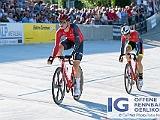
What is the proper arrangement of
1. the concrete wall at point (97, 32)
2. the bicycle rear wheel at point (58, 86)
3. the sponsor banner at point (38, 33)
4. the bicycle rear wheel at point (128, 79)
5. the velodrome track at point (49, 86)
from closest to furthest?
the velodrome track at point (49, 86) < the bicycle rear wheel at point (58, 86) < the bicycle rear wheel at point (128, 79) < the sponsor banner at point (38, 33) < the concrete wall at point (97, 32)

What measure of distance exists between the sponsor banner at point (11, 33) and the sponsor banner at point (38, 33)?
16.5 inches

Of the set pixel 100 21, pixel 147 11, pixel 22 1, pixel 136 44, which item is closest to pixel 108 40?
pixel 100 21

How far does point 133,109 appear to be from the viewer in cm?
712

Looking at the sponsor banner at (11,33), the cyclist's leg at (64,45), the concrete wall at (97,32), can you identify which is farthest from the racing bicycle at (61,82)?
the concrete wall at (97,32)

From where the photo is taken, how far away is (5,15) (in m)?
19.5

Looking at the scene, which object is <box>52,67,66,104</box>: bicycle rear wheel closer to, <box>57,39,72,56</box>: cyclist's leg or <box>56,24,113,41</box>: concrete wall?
<box>57,39,72,56</box>: cyclist's leg

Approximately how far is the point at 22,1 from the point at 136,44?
45.0ft

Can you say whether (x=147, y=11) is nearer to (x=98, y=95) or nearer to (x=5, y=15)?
(x=5, y=15)

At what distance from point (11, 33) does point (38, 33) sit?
1.97 m

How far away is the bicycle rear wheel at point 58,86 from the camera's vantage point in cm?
812

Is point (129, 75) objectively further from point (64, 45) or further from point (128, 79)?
point (64, 45)

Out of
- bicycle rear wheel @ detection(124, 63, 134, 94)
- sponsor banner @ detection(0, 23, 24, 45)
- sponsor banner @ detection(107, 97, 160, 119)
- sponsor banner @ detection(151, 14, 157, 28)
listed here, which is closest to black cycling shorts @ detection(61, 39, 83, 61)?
sponsor banner @ detection(107, 97, 160, 119)

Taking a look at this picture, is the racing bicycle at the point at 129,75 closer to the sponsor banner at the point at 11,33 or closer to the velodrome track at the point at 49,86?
the velodrome track at the point at 49,86

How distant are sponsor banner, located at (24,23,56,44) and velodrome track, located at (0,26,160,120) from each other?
259cm
